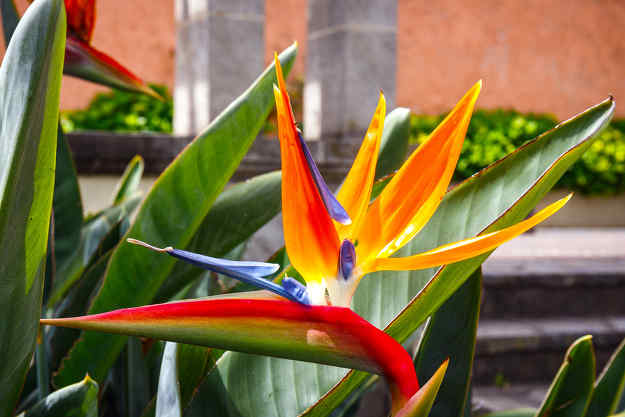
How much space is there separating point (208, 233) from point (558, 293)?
186 centimetres

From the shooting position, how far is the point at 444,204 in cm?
42

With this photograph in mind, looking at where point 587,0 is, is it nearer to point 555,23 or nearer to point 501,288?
point 555,23

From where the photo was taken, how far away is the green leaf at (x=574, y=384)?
0.49 metres

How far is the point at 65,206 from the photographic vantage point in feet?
2.14

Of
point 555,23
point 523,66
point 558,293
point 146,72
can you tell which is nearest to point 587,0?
point 555,23

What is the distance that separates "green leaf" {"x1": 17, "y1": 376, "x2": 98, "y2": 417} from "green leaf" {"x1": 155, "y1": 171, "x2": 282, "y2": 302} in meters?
0.16

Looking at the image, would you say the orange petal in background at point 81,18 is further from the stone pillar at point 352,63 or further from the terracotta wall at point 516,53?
the terracotta wall at point 516,53

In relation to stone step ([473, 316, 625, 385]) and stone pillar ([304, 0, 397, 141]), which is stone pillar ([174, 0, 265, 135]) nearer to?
stone pillar ([304, 0, 397, 141])

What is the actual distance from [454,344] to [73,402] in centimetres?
26

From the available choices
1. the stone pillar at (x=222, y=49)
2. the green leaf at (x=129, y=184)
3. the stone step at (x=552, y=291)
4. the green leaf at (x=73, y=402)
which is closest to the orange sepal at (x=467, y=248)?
the green leaf at (x=73, y=402)

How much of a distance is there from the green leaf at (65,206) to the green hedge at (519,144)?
4.72 m

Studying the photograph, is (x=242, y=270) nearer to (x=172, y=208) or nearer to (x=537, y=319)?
(x=172, y=208)

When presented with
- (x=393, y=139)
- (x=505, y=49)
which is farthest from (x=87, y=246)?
(x=505, y=49)

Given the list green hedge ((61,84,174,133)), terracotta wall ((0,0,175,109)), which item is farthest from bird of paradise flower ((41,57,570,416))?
terracotta wall ((0,0,175,109))
